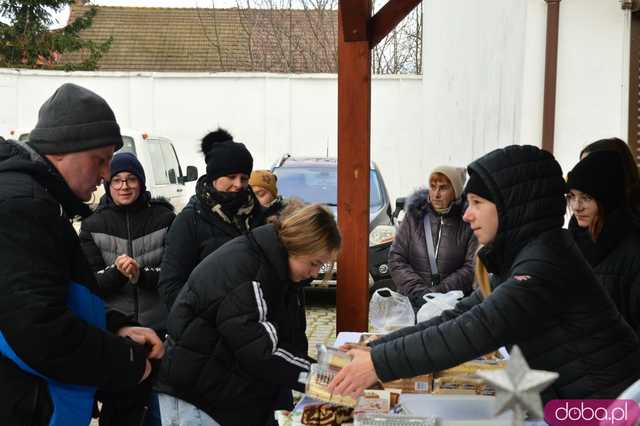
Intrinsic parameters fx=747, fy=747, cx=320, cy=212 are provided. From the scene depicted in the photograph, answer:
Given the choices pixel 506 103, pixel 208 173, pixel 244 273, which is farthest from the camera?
pixel 506 103

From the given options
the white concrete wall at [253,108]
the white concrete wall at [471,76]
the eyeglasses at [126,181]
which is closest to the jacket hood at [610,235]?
the eyeglasses at [126,181]

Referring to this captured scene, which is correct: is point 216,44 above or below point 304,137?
above

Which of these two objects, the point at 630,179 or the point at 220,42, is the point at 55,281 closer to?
the point at 630,179

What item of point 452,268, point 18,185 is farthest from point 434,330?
point 452,268

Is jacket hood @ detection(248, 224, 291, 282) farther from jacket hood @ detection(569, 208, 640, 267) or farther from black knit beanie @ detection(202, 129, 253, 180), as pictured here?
black knit beanie @ detection(202, 129, 253, 180)

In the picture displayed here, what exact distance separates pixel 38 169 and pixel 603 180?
96.9 inches

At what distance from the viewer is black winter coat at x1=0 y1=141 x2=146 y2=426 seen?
190 cm

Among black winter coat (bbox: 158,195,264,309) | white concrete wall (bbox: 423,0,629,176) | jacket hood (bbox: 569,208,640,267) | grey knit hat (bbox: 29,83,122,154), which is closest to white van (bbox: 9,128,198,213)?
white concrete wall (bbox: 423,0,629,176)

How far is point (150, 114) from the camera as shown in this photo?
15.2 metres

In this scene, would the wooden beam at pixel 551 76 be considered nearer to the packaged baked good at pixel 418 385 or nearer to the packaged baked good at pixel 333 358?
the packaged baked good at pixel 418 385

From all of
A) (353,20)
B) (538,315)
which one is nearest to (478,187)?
(538,315)

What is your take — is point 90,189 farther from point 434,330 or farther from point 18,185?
point 434,330

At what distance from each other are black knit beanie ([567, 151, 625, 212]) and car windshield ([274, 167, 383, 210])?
5.38 metres

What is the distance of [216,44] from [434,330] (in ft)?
84.5
